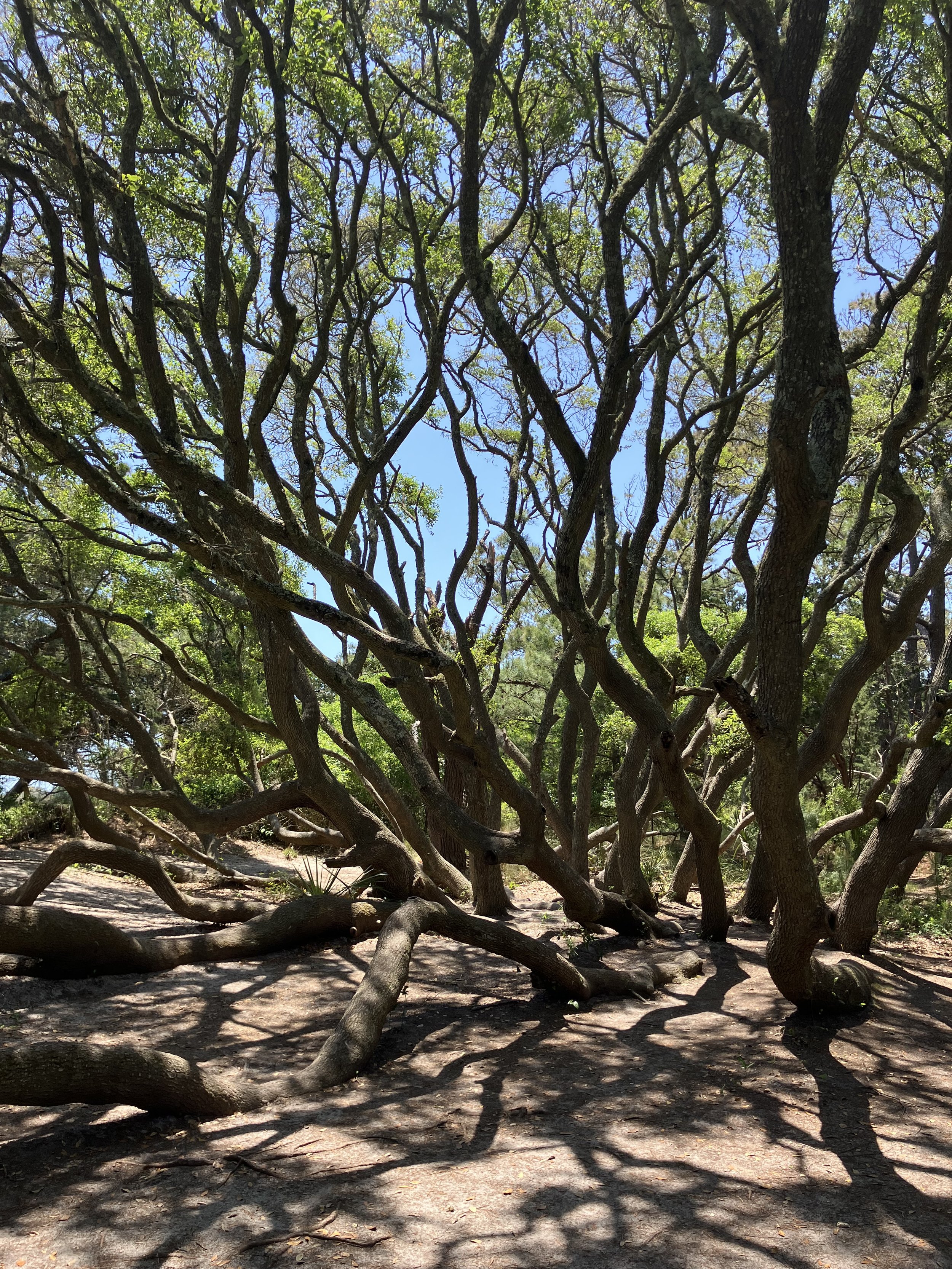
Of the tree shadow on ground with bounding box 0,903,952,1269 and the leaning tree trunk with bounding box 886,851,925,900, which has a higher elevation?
the leaning tree trunk with bounding box 886,851,925,900

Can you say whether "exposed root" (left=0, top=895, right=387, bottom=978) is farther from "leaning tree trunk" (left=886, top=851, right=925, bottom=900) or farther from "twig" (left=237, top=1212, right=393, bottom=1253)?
"leaning tree trunk" (left=886, top=851, right=925, bottom=900)

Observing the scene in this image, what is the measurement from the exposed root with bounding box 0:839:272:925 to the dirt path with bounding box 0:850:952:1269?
0.98 m

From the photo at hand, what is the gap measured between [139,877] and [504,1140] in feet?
15.9

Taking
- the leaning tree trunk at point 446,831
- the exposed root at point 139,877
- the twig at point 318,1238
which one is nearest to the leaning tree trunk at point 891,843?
the exposed root at point 139,877

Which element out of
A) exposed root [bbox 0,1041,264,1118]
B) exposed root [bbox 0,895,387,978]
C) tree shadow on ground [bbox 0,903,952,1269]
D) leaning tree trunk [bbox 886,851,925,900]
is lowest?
tree shadow on ground [bbox 0,903,952,1269]

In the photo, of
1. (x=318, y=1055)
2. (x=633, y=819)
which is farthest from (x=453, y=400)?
(x=318, y=1055)

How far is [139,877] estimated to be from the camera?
7727mm

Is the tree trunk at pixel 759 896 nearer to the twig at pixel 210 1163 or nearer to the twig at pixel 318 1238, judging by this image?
the twig at pixel 210 1163

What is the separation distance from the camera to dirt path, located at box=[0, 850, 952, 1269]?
297 centimetres

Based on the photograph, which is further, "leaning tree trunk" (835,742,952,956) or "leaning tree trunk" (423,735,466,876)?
"leaning tree trunk" (423,735,466,876)

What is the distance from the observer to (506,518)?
424 inches

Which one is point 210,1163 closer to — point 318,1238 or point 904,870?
point 318,1238

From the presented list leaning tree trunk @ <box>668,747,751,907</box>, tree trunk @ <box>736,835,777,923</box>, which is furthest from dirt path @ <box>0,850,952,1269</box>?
leaning tree trunk @ <box>668,747,751,907</box>

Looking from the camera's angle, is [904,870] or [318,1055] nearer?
[318,1055]
